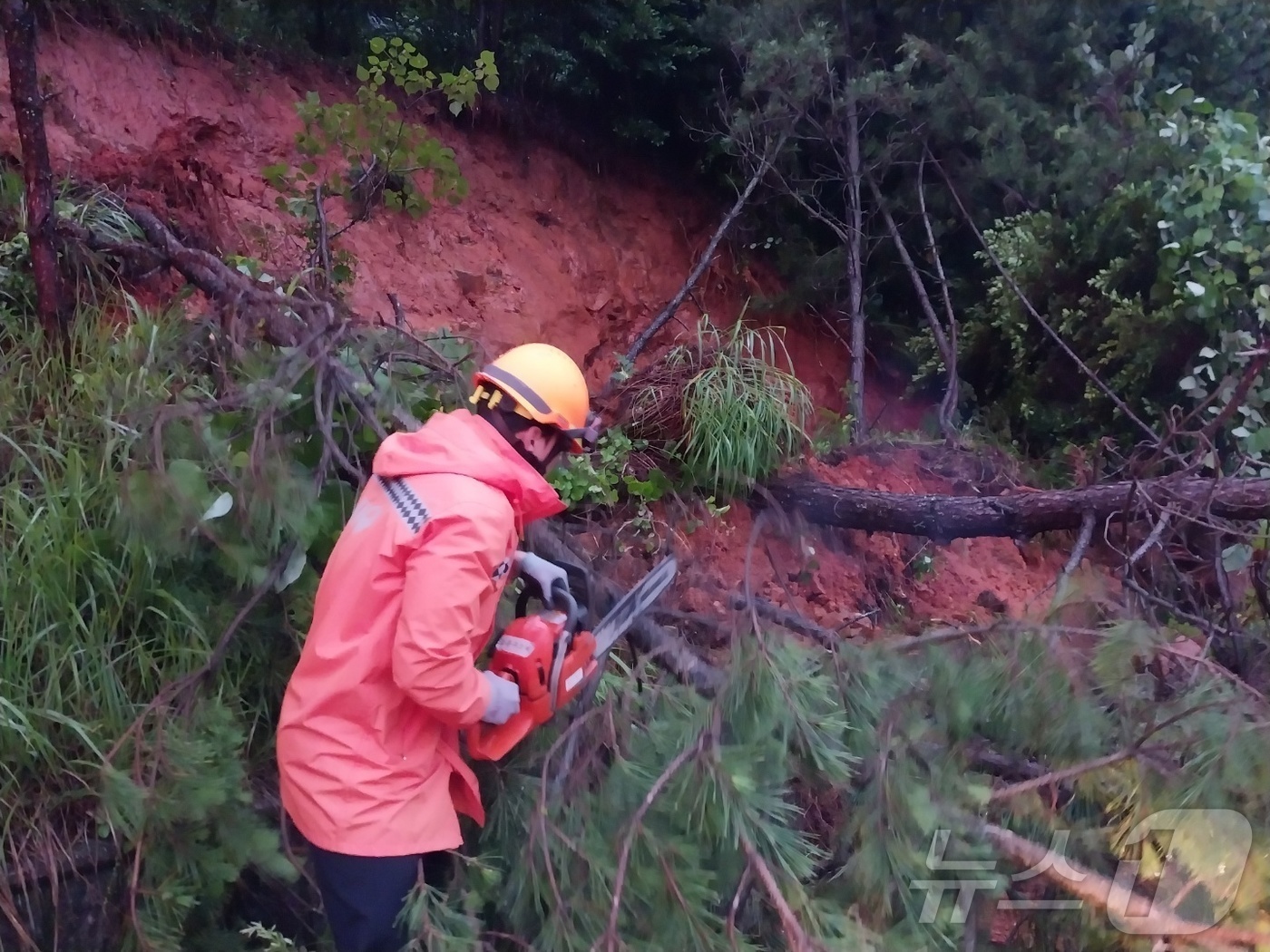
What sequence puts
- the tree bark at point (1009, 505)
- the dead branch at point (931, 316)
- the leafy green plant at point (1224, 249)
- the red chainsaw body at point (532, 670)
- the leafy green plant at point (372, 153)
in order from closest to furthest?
the red chainsaw body at point (532, 670), the tree bark at point (1009, 505), the leafy green plant at point (372, 153), the leafy green plant at point (1224, 249), the dead branch at point (931, 316)

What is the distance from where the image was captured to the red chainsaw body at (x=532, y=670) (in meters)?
2.01

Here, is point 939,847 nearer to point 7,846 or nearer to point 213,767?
point 213,767

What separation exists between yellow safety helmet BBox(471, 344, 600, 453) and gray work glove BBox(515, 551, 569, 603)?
1.02 feet

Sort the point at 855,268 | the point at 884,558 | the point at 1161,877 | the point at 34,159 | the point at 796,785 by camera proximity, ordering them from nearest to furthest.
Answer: the point at 1161,877 → the point at 796,785 → the point at 34,159 → the point at 884,558 → the point at 855,268

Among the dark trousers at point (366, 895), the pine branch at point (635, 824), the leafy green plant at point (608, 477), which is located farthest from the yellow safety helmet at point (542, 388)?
the leafy green plant at point (608, 477)

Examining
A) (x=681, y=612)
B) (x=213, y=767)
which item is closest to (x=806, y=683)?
(x=681, y=612)

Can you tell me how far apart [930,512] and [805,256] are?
8.95ft

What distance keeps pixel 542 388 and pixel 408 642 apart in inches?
24.8

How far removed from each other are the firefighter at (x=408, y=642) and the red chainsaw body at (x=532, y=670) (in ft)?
0.16

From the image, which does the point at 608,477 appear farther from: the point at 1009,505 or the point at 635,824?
the point at 635,824

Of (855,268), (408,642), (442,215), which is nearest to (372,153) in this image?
(442,215)

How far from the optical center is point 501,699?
197 cm

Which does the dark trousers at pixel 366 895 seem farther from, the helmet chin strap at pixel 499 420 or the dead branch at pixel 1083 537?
the dead branch at pixel 1083 537

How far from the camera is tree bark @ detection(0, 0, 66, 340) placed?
300 centimetres
